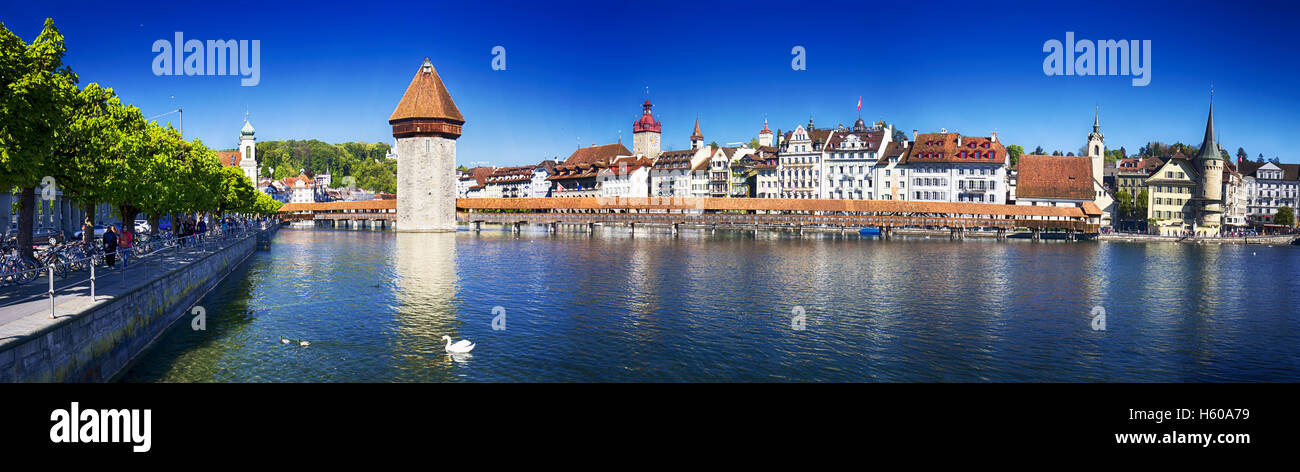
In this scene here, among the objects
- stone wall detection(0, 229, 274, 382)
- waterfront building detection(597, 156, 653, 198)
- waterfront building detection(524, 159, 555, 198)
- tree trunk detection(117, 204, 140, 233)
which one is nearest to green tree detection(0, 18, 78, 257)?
stone wall detection(0, 229, 274, 382)

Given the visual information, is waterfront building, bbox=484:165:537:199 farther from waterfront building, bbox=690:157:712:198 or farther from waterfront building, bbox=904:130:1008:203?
waterfront building, bbox=904:130:1008:203

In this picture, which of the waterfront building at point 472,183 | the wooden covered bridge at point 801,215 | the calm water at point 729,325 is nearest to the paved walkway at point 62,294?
the calm water at point 729,325

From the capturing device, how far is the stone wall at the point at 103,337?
10898 mm

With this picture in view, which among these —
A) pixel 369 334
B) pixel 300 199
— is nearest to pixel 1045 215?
pixel 369 334

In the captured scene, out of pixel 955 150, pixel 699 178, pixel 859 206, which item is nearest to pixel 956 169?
pixel 955 150

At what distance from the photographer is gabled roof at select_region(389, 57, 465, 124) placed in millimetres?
89875

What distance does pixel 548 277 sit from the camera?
1417 inches

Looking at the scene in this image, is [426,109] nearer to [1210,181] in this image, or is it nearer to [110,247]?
[110,247]

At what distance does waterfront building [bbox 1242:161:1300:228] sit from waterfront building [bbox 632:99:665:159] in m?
98.4

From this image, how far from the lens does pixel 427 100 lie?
90.2m

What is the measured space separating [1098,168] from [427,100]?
94.5m

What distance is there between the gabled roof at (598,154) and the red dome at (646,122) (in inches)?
226
